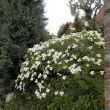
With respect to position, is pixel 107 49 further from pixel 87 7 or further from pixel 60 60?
pixel 87 7

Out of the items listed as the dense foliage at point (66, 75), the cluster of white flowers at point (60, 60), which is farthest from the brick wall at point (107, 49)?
the cluster of white flowers at point (60, 60)

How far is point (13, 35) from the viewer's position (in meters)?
8.31

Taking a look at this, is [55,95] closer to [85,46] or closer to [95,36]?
[85,46]

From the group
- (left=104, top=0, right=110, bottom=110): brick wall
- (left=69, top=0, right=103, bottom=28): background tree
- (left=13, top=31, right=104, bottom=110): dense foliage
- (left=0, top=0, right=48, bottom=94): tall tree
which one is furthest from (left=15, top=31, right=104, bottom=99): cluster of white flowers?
(left=69, top=0, right=103, bottom=28): background tree

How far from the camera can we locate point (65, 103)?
591 centimetres

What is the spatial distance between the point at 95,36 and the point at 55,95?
1.92 m

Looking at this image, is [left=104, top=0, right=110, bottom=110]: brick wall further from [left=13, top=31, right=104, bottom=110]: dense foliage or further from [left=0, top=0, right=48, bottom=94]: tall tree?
[left=0, top=0, right=48, bottom=94]: tall tree

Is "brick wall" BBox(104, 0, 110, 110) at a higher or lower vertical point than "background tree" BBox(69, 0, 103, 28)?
higher

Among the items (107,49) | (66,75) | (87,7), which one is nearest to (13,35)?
(66,75)

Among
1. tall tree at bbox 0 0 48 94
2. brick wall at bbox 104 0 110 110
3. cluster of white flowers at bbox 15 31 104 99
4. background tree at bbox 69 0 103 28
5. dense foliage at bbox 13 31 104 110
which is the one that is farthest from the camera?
background tree at bbox 69 0 103 28

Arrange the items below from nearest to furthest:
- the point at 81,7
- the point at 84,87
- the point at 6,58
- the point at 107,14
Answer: the point at 107,14 → the point at 84,87 → the point at 6,58 → the point at 81,7

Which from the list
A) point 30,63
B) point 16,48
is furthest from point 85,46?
point 16,48

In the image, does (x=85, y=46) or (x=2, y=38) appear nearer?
(x=85, y=46)

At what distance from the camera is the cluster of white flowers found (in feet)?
20.6
